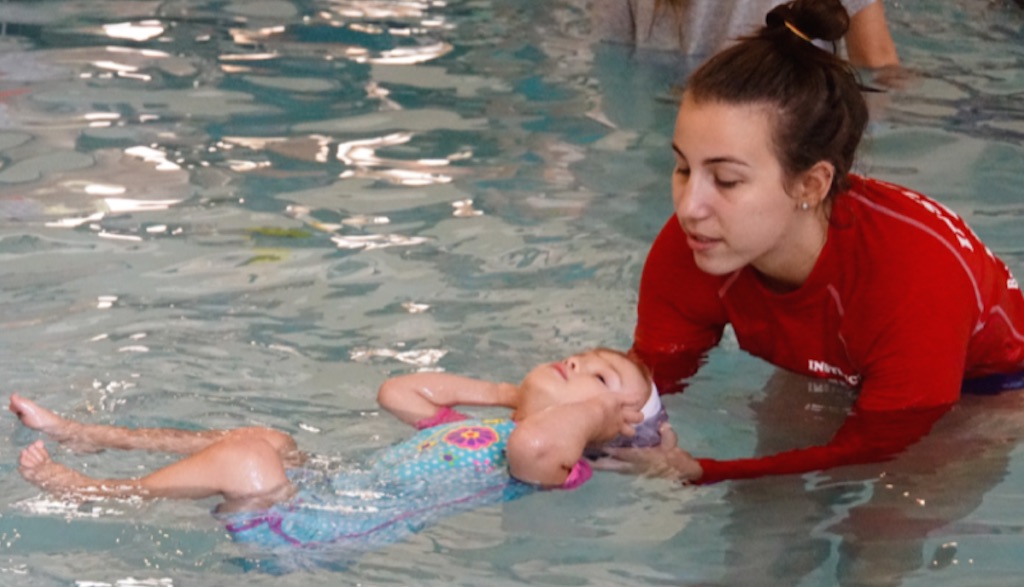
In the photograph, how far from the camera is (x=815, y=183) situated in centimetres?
287

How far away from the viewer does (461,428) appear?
308 cm

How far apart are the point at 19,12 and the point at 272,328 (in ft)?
13.4

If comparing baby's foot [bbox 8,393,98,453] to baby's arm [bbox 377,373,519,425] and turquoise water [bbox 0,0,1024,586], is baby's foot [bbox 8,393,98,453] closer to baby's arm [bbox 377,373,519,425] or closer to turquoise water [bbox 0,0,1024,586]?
turquoise water [bbox 0,0,1024,586]

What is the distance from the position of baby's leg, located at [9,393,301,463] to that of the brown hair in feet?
3.89

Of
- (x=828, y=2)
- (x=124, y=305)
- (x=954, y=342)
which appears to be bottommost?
(x=124, y=305)

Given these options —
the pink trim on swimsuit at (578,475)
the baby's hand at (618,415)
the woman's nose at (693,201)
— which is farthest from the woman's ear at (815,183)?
the pink trim on swimsuit at (578,475)

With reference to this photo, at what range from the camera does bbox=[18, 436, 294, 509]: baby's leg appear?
2.79 meters

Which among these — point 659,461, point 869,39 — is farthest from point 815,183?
point 869,39

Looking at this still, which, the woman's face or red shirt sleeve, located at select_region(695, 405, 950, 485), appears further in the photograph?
red shirt sleeve, located at select_region(695, 405, 950, 485)

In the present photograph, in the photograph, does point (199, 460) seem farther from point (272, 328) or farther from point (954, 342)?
point (954, 342)

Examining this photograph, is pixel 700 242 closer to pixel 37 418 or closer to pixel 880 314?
pixel 880 314

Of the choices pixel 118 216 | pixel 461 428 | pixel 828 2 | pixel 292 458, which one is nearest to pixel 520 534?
pixel 461 428

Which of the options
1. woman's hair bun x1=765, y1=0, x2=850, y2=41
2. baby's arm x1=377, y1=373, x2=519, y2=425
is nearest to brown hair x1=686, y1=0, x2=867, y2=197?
woman's hair bun x1=765, y1=0, x2=850, y2=41

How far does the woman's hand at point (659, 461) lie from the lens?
9.70ft
